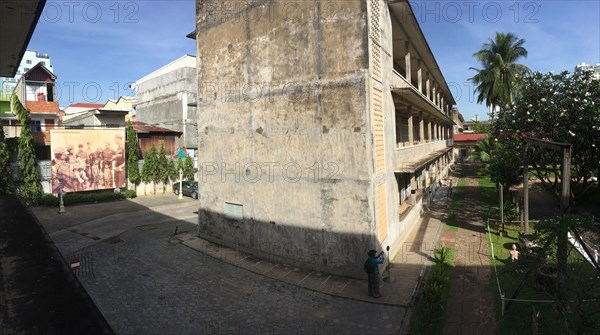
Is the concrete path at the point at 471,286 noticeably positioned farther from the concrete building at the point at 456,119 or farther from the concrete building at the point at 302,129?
the concrete building at the point at 456,119

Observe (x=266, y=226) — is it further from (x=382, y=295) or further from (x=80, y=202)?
(x=80, y=202)

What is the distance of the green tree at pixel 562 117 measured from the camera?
13609 millimetres

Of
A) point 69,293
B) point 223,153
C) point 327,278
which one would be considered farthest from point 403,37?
point 69,293

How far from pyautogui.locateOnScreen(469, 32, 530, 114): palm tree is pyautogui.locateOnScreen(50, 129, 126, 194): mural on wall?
116 feet

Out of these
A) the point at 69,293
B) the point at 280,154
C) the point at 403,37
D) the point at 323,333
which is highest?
the point at 403,37

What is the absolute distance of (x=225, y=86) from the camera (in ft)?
48.5

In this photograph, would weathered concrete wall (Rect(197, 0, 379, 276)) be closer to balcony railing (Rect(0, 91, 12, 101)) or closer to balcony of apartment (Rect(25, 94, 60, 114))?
balcony of apartment (Rect(25, 94, 60, 114))

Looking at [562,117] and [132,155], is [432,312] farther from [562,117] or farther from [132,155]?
[132,155]

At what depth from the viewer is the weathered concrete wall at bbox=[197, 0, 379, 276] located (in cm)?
1138

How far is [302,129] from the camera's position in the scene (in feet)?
40.6

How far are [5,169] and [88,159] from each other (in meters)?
4.87

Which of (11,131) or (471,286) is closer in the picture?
(471,286)

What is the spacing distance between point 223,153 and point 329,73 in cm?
575

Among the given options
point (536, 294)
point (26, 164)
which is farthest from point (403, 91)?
point (26, 164)
